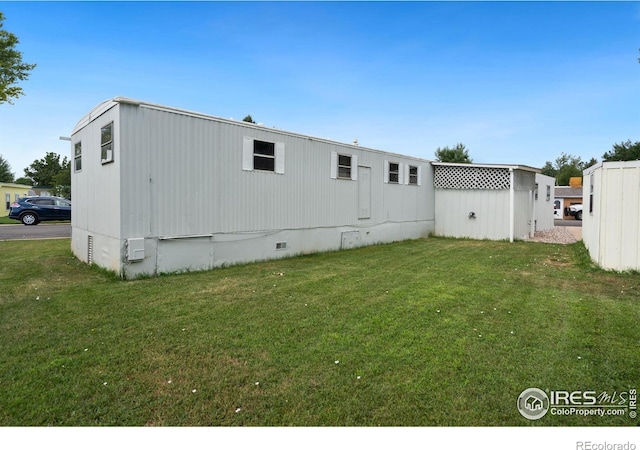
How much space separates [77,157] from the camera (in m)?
9.00

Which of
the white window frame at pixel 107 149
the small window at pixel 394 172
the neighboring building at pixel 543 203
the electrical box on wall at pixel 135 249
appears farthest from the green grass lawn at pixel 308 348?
the neighboring building at pixel 543 203

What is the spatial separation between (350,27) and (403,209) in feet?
19.6

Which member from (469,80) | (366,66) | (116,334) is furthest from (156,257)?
(469,80)

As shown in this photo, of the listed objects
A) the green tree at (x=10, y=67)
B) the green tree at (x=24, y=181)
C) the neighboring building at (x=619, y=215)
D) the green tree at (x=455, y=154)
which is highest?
the green tree at (x=10, y=67)

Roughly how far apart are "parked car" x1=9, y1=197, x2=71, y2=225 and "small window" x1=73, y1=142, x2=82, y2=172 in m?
11.6

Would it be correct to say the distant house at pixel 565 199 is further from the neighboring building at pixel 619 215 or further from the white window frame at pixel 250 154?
the white window frame at pixel 250 154

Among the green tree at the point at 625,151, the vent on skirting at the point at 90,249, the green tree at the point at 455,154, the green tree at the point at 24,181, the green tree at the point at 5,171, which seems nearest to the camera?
the vent on skirting at the point at 90,249

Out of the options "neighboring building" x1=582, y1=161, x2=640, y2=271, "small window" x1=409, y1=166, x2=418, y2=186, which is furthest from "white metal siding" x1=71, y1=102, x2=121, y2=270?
"small window" x1=409, y1=166, x2=418, y2=186

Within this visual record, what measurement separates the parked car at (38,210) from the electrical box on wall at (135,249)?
15706 mm

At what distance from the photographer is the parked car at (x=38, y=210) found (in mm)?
17625

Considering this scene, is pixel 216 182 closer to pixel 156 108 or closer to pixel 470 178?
pixel 156 108

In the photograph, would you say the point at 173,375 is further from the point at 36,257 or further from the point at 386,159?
the point at 386,159

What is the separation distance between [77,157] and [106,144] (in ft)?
9.46

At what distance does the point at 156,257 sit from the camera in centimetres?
664
